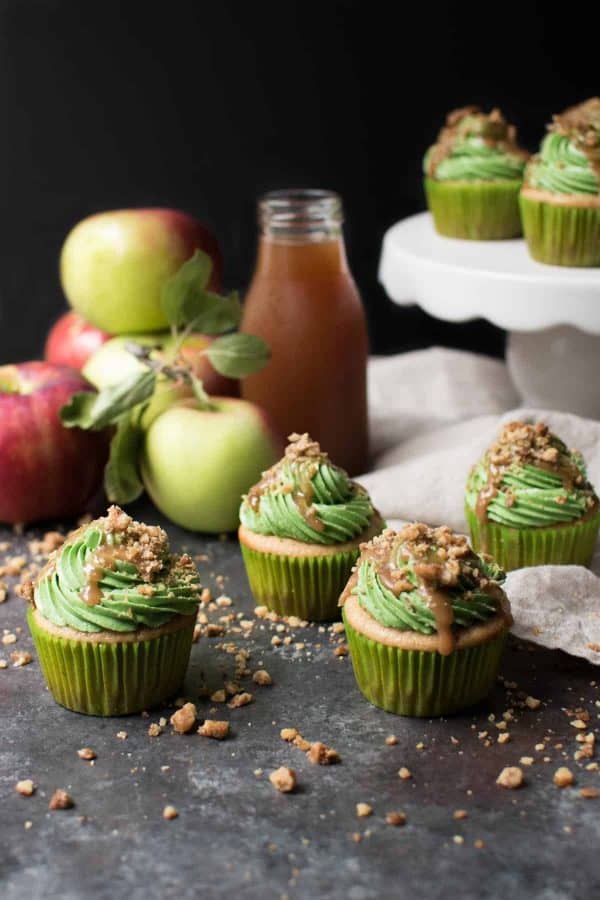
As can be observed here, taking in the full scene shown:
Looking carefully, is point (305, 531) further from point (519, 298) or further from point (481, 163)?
point (481, 163)

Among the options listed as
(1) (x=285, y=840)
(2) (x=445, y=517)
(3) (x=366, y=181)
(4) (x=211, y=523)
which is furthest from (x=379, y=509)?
(3) (x=366, y=181)

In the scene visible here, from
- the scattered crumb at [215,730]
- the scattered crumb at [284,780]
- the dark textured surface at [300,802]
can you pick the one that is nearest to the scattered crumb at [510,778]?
the dark textured surface at [300,802]

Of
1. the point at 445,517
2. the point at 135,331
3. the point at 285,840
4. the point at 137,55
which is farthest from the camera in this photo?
the point at 137,55

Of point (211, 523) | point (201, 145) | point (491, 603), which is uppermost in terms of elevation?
point (201, 145)

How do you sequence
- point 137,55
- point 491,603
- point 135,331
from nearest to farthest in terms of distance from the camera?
point 491,603, point 135,331, point 137,55

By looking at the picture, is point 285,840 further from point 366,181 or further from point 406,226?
point 366,181

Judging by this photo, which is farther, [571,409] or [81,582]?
[571,409]

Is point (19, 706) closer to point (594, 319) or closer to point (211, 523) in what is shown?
point (211, 523)

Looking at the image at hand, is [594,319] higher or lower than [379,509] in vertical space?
higher
